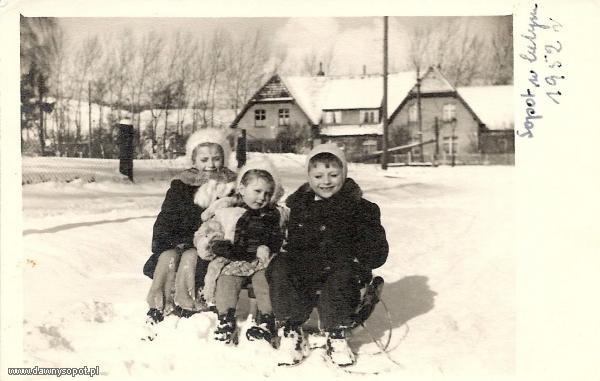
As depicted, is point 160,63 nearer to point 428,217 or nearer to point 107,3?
point 107,3

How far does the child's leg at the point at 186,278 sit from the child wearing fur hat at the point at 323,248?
1.11 ft

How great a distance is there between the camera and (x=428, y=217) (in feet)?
9.43

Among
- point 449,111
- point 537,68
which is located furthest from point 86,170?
point 537,68

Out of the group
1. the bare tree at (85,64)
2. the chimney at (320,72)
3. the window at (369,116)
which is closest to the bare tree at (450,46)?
the window at (369,116)

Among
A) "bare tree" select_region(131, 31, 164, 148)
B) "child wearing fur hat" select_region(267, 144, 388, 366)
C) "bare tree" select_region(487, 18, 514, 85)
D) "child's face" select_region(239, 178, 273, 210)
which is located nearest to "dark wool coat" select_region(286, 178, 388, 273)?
"child wearing fur hat" select_region(267, 144, 388, 366)

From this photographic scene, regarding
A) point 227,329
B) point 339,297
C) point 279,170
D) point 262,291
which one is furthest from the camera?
point 279,170

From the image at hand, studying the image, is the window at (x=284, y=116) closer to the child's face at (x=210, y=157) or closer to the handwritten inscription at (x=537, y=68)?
the child's face at (x=210, y=157)

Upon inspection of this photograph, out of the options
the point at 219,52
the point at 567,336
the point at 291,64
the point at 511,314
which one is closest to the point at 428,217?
the point at 511,314

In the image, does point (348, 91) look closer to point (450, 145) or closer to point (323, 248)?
point (450, 145)

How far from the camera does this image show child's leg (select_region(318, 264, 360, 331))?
215 cm

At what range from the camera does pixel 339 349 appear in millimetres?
2293

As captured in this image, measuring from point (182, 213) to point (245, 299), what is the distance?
0.50 meters

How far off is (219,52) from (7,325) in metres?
1.61

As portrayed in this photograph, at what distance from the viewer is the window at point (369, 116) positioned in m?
2.91
